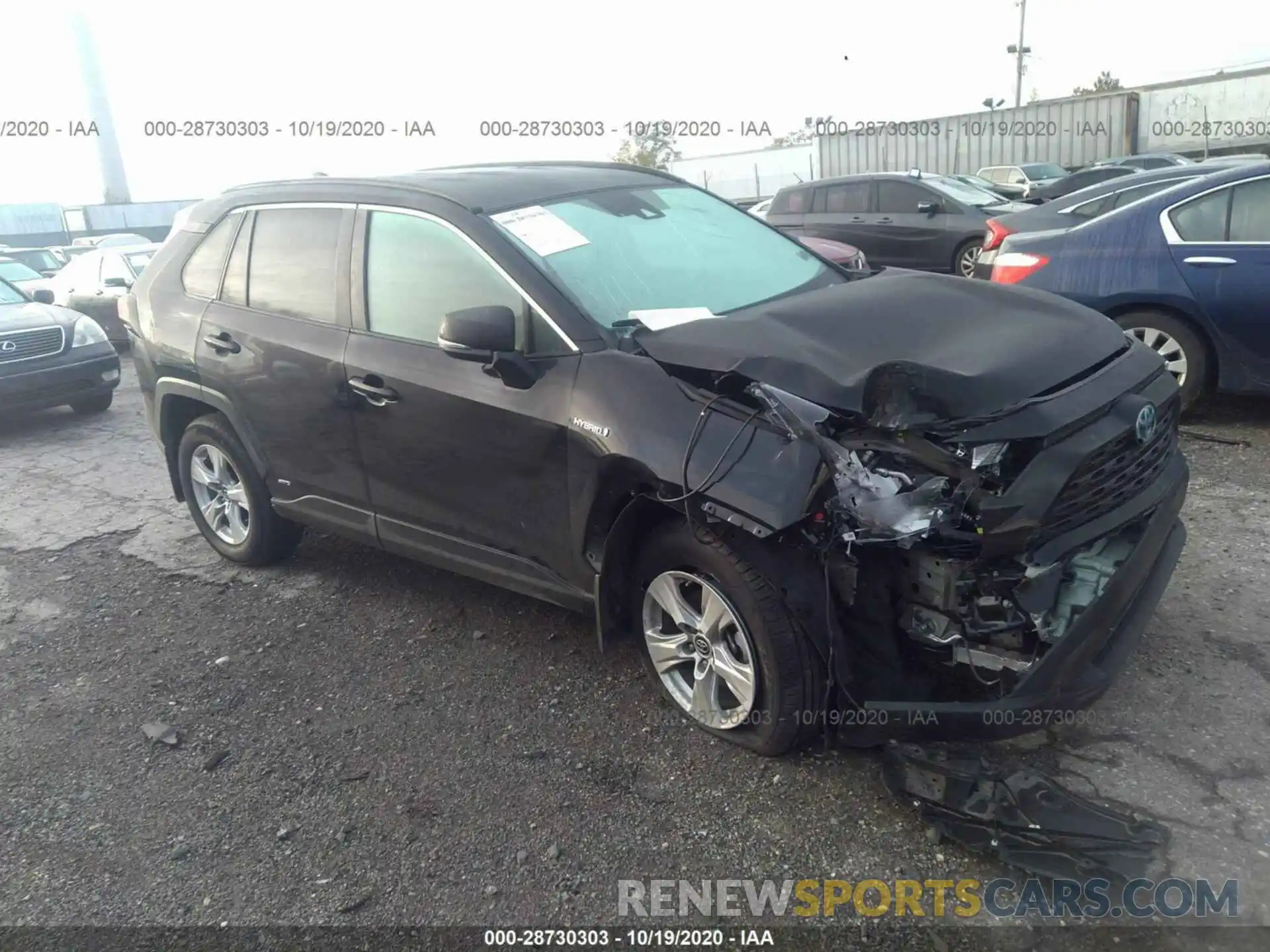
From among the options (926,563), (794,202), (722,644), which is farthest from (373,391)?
(794,202)

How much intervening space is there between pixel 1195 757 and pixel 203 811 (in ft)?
10.2

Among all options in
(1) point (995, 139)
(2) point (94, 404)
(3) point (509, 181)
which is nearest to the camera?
(3) point (509, 181)

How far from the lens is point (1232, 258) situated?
5516 mm

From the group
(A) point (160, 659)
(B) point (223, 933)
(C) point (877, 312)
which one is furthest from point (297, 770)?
(C) point (877, 312)

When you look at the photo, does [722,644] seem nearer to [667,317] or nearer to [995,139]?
[667,317]

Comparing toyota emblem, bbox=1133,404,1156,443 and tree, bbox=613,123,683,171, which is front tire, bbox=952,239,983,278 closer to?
toyota emblem, bbox=1133,404,1156,443

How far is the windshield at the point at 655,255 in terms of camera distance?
11.5 feet

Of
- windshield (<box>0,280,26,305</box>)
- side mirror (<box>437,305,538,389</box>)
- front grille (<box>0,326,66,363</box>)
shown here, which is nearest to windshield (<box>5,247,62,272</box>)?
windshield (<box>0,280,26,305</box>)

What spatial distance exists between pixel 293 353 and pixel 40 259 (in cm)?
1919

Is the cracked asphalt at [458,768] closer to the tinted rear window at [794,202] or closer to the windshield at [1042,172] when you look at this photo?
the tinted rear window at [794,202]

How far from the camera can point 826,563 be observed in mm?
→ 2768

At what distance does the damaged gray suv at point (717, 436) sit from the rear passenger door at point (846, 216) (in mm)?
8858

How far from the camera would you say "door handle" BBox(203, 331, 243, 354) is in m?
4.36

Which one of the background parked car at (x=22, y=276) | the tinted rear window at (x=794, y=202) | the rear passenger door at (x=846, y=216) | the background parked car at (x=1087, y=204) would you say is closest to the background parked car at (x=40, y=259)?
the background parked car at (x=22, y=276)
